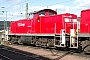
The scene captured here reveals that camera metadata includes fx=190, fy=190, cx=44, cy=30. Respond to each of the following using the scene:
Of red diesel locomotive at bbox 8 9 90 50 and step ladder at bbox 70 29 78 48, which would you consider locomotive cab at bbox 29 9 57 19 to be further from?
step ladder at bbox 70 29 78 48

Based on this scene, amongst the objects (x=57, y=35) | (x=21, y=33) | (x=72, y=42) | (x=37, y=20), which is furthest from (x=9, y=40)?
(x=72, y=42)

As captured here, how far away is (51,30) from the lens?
19.9m

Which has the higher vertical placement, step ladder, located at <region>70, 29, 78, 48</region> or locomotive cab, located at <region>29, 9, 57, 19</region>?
locomotive cab, located at <region>29, 9, 57, 19</region>

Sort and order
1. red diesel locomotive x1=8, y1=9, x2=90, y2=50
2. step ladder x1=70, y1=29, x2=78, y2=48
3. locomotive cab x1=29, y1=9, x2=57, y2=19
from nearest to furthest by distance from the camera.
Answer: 1. step ladder x1=70, y1=29, x2=78, y2=48
2. red diesel locomotive x1=8, y1=9, x2=90, y2=50
3. locomotive cab x1=29, y1=9, x2=57, y2=19

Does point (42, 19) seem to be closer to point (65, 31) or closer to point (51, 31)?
point (51, 31)

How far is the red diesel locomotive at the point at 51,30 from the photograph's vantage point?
1603 centimetres

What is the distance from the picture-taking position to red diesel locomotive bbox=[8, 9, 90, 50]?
631 inches

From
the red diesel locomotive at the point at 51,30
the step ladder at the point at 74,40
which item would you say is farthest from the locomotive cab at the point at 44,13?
the step ladder at the point at 74,40

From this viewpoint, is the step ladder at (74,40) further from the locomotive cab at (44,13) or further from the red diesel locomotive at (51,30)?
the locomotive cab at (44,13)

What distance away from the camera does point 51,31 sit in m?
19.9

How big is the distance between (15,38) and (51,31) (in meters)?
9.68

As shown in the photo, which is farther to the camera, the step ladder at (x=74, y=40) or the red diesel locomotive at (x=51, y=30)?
the red diesel locomotive at (x=51, y=30)

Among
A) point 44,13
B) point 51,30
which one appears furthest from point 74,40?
point 44,13

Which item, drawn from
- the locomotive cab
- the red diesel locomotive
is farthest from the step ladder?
the locomotive cab
